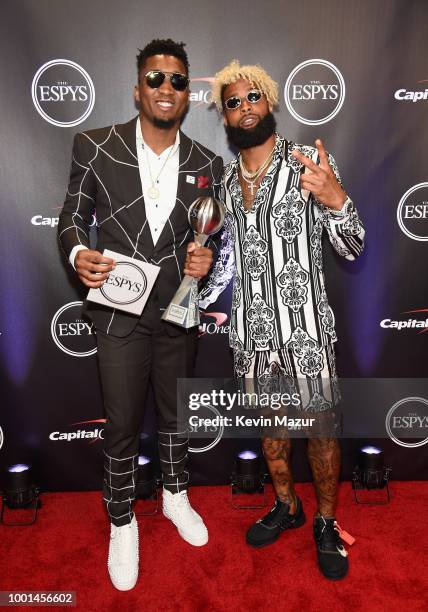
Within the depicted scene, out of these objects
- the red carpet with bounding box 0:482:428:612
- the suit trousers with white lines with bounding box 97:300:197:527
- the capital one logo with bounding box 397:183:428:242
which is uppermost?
the capital one logo with bounding box 397:183:428:242

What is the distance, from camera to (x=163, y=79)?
2.09 metres

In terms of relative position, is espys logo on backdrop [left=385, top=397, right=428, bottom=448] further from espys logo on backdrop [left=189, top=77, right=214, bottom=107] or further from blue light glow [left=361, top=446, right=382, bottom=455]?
espys logo on backdrop [left=189, top=77, right=214, bottom=107]

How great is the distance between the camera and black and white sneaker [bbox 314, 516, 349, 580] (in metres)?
2.21

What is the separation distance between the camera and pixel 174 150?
87.1 inches

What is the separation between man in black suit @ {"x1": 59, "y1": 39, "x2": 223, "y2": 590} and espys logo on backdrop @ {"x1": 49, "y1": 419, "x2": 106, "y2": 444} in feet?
2.12

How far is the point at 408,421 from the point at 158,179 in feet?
6.83

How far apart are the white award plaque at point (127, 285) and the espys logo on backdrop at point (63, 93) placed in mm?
966

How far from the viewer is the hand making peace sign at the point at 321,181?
1.88m

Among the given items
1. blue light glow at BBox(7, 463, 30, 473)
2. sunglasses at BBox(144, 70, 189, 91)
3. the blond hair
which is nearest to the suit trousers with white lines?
blue light glow at BBox(7, 463, 30, 473)

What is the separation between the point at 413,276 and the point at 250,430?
131 cm

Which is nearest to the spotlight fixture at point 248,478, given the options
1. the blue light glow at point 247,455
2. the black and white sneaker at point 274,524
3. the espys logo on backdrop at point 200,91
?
the blue light glow at point 247,455

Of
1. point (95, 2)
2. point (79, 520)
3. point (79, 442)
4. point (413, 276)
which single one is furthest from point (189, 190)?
point (79, 520)

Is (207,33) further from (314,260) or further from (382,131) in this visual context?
(314,260)

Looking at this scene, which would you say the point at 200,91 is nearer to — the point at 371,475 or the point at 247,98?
the point at 247,98
